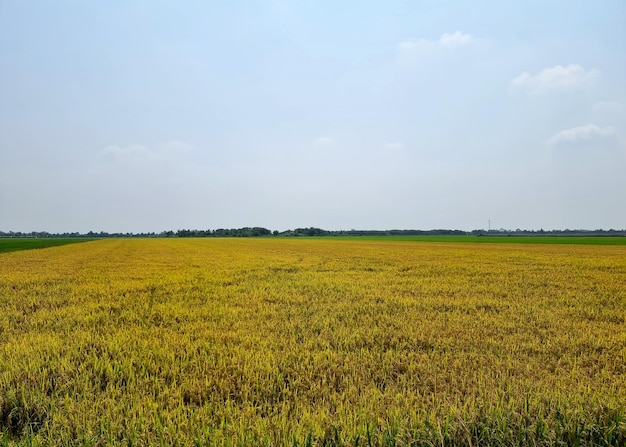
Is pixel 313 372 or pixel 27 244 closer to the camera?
pixel 313 372

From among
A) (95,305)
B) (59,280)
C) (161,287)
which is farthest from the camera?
(59,280)

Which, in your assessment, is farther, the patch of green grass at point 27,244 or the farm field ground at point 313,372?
the patch of green grass at point 27,244

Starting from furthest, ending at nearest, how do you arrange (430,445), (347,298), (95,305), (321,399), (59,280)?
A: (59,280)
(347,298)
(95,305)
(321,399)
(430,445)

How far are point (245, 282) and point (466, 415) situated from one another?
1057 centimetres

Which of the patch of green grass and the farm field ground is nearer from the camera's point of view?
the farm field ground

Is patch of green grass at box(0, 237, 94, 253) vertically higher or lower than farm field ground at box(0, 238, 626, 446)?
lower

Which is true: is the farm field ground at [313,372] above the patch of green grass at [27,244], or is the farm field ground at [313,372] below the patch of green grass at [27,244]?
above

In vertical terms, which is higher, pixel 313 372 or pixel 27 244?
pixel 313 372

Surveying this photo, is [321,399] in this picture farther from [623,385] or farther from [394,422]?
[623,385]

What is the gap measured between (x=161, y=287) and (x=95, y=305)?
3352 mm

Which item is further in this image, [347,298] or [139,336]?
[347,298]

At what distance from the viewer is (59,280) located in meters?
13.6

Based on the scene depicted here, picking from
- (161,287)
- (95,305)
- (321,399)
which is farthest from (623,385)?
(161,287)

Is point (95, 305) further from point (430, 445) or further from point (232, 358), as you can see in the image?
point (430, 445)
